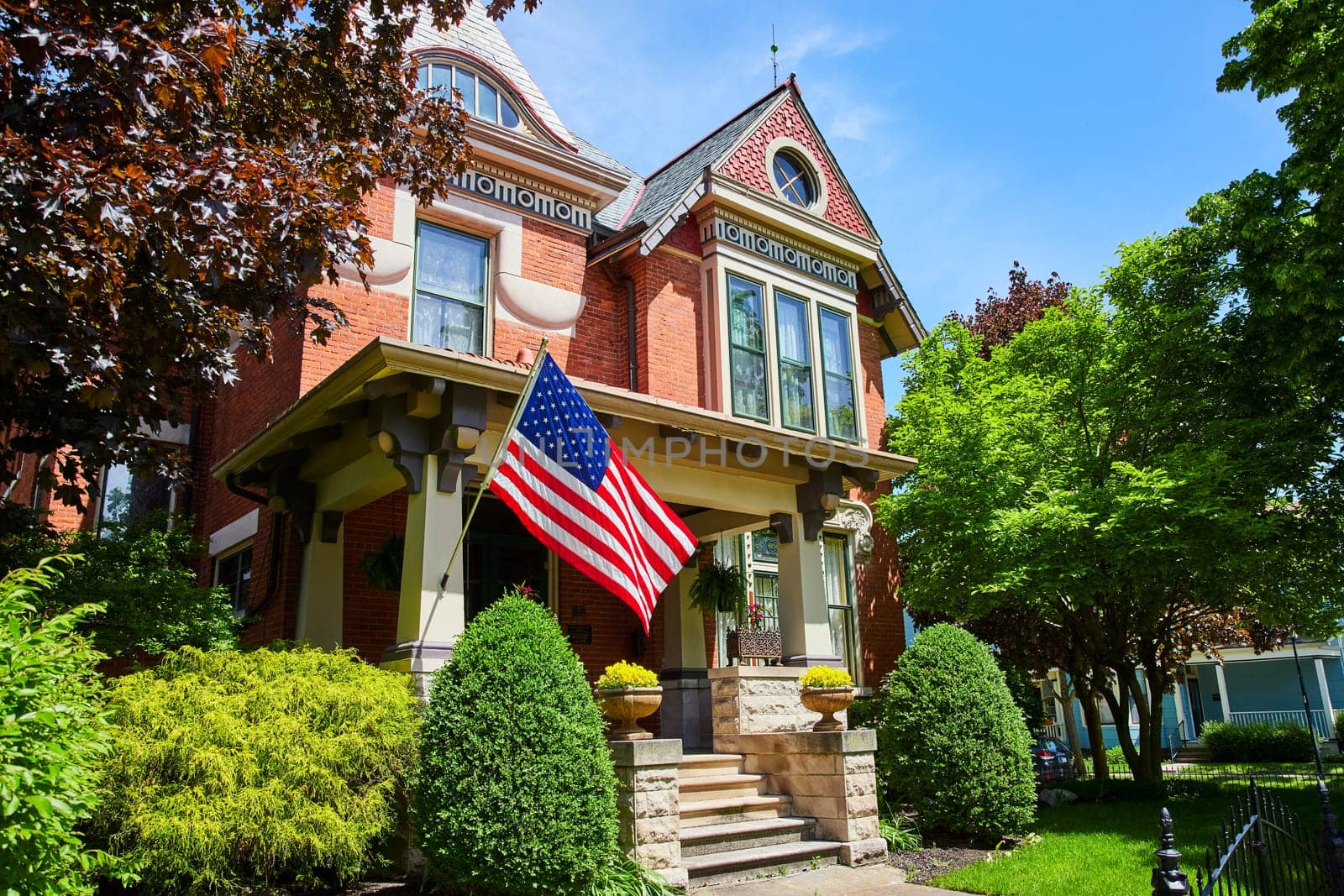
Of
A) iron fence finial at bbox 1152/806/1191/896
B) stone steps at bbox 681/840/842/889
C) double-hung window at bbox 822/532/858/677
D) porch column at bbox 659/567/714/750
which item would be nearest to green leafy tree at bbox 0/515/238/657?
stone steps at bbox 681/840/842/889

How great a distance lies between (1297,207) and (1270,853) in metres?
9.83

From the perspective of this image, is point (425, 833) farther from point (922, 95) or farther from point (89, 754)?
point (922, 95)

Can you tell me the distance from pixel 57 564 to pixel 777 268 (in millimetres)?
9973

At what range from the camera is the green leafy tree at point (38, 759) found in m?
3.94

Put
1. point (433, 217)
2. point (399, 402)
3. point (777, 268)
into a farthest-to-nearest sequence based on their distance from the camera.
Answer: point (777, 268), point (433, 217), point (399, 402)

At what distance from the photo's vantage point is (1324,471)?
1286 centimetres

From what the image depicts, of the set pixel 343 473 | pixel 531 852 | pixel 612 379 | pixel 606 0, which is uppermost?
pixel 606 0

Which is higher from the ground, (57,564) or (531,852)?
(57,564)

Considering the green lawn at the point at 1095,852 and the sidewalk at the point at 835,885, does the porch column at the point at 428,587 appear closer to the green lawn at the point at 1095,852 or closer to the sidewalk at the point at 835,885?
the sidewalk at the point at 835,885

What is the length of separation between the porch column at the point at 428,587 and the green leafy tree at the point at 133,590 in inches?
79.3

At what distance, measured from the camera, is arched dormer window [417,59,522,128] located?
1230cm

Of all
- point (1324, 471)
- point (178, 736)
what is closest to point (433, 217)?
point (178, 736)

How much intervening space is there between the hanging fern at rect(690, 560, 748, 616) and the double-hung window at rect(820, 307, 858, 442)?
127 inches

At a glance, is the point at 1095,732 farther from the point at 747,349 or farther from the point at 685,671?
the point at 747,349
